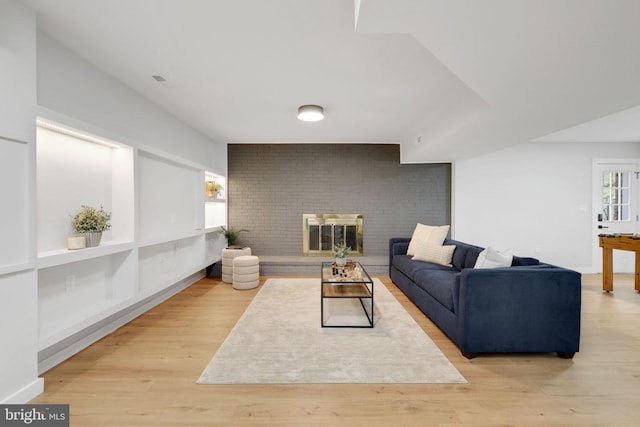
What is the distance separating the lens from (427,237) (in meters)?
4.25

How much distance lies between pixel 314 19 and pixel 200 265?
375cm

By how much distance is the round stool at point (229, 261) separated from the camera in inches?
178

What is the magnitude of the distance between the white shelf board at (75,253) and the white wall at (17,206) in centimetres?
13

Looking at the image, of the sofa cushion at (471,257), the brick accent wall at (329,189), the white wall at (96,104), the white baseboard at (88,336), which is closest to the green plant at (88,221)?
the white wall at (96,104)

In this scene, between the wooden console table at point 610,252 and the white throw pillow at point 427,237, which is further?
the white throw pillow at point 427,237

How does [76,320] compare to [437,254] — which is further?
[437,254]

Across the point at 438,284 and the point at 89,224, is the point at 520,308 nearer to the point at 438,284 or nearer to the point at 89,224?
the point at 438,284

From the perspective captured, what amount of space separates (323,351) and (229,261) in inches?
107

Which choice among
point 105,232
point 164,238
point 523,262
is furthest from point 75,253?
point 523,262

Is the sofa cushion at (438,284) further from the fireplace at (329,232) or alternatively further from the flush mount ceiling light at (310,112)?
the flush mount ceiling light at (310,112)

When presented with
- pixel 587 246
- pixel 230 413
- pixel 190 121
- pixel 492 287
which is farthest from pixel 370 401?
pixel 587 246

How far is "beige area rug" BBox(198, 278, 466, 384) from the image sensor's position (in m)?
2.01

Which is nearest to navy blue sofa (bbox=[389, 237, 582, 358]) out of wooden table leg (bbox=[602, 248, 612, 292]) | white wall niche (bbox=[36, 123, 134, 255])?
wooden table leg (bbox=[602, 248, 612, 292])

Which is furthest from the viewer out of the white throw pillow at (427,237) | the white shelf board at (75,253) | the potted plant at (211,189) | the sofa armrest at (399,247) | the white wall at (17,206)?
the potted plant at (211,189)
